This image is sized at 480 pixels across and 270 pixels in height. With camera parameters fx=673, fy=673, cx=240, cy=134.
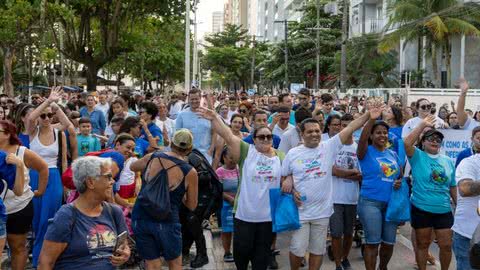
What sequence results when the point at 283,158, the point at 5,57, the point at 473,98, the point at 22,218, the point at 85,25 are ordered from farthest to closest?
the point at 85,25 < the point at 5,57 < the point at 473,98 < the point at 283,158 < the point at 22,218

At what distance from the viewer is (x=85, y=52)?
2912 cm

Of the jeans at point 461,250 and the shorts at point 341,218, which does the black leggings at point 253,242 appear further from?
the jeans at point 461,250

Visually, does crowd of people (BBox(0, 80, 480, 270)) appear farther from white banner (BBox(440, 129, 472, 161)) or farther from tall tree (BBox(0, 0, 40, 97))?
tall tree (BBox(0, 0, 40, 97))

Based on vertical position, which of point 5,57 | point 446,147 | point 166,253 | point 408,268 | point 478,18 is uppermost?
point 478,18

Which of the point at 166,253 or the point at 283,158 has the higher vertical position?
the point at 283,158

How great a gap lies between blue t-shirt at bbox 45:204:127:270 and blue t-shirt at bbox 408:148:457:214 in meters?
3.77

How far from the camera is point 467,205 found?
5.87 meters

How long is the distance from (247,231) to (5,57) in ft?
74.8

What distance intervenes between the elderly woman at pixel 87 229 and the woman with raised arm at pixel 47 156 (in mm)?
2958

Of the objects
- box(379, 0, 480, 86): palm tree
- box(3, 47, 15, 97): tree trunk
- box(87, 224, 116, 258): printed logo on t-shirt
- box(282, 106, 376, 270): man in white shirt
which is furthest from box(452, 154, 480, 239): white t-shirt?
box(379, 0, 480, 86): palm tree

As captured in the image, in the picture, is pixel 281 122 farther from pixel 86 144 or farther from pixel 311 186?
pixel 311 186

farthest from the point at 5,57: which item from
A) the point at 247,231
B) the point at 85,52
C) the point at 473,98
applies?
the point at 247,231

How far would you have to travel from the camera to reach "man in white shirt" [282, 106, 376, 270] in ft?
21.3

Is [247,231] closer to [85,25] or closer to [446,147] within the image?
[446,147]
